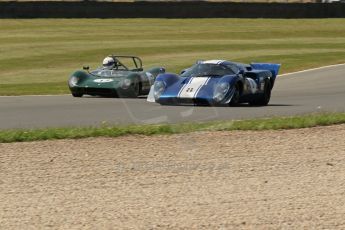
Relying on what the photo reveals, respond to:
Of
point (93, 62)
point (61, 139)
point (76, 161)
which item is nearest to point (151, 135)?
point (61, 139)

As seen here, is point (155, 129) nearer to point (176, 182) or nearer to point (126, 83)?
point (176, 182)

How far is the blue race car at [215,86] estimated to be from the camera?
17938mm

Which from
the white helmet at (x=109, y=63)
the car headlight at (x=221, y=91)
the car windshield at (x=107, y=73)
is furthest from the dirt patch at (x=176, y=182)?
the white helmet at (x=109, y=63)

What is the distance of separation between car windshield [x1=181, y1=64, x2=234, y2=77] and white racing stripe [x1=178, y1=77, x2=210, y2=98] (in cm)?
29

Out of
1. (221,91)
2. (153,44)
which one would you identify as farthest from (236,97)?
(153,44)

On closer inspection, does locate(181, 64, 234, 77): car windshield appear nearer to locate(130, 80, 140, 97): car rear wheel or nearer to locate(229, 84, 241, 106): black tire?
locate(229, 84, 241, 106): black tire

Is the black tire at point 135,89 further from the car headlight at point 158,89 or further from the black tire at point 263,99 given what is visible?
the black tire at point 263,99

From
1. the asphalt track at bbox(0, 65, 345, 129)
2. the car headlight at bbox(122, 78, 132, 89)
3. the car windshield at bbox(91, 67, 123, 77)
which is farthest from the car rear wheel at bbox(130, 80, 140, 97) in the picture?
the asphalt track at bbox(0, 65, 345, 129)

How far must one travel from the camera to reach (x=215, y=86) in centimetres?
1805

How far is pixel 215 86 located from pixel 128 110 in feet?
Result: 6.51

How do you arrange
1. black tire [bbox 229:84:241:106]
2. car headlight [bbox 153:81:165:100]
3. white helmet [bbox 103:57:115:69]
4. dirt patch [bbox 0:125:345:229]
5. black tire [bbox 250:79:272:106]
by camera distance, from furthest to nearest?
white helmet [bbox 103:57:115:69], black tire [bbox 250:79:272:106], car headlight [bbox 153:81:165:100], black tire [bbox 229:84:241:106], dirt patch [bbox 0:125:345:229]

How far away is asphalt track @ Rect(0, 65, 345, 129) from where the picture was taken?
14.7m

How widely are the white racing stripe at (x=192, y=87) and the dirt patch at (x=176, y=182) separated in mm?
6520

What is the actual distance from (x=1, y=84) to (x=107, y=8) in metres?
18.3
